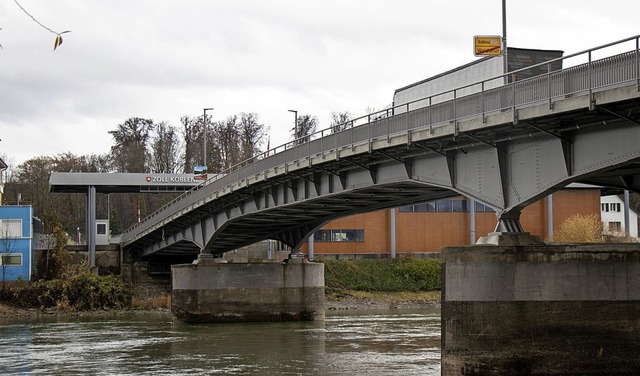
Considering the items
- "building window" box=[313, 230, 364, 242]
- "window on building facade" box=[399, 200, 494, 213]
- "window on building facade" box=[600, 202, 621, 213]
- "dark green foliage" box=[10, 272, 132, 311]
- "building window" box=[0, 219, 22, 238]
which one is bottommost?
"dark green foliage" box=[10, 272, 132, 311]

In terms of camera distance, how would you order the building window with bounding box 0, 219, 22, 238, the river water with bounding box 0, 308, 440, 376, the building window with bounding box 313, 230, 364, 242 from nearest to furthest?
the river water with bounding box 0, 308, 440, 376 → the building window with bounding box 0, 219, 22, 238 → the building window with bounding box 313, 230, 364, 242

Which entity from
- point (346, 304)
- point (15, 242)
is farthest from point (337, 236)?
point (15, 242)

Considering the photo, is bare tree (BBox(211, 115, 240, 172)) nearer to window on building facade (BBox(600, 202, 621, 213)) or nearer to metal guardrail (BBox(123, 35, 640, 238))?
window on building facade (BBox(600, 202, 621, 213))

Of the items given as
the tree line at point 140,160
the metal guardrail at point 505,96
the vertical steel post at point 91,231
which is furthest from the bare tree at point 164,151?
the metal guardrail at point 505,96

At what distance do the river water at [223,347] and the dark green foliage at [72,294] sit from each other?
→ 9.12m

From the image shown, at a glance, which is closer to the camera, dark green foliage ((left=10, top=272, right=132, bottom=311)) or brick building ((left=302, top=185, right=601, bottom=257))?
dark green foliage ((left=10, top=272, right=132, bottom=311))

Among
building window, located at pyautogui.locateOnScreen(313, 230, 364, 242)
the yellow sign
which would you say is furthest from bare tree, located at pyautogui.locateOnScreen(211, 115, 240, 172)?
the yellow sign

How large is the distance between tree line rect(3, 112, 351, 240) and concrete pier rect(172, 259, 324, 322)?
200ft

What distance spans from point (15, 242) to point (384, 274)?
30.3 m

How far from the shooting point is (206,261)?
60.6 metres

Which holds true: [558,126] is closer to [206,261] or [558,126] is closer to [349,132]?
[349,132]

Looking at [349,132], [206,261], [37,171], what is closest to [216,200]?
[206,261]

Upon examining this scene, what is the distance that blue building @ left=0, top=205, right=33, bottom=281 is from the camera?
248 ft

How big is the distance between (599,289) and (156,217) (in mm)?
45717
